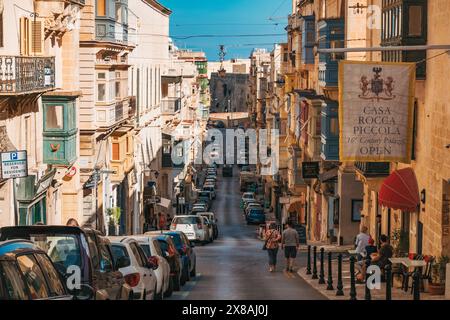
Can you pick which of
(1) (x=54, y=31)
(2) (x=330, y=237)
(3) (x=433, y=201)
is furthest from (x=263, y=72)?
(3) (x=433, y=201)

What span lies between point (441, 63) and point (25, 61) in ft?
39.9

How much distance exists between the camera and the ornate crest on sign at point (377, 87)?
78.1 feet

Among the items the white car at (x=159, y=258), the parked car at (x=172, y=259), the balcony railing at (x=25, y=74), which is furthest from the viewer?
the balcony railing at (x=25, y=74)

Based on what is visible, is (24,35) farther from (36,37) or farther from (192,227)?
(192,227)

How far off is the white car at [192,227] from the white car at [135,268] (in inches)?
1227

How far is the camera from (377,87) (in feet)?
78.6

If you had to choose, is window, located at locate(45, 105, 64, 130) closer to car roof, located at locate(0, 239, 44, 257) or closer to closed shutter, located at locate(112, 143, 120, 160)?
closed shutter, located at locate(112, 143, 120, 160)

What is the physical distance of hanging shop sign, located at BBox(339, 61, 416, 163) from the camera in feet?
78.3

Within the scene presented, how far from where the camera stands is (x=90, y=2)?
164 feet

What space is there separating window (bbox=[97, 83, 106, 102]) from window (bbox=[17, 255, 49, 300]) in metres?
40.4

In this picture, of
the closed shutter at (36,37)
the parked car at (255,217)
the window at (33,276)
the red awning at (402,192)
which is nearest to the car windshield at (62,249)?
the window at (33,276)

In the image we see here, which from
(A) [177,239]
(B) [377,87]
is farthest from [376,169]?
(B) [377,87]

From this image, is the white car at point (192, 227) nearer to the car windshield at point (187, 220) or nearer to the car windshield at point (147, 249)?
the car windshield at point (187, 220)

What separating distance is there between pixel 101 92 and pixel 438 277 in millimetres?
30000
